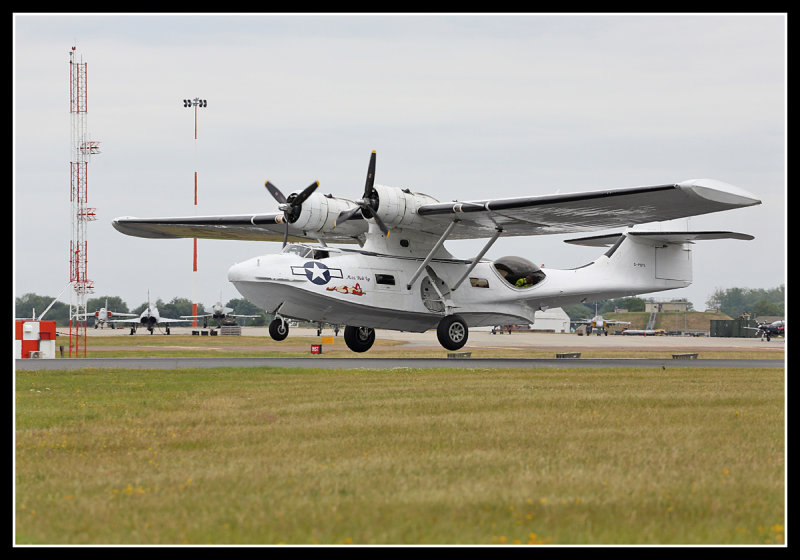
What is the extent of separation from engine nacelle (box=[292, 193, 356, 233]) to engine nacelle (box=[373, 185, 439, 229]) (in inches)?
89.3

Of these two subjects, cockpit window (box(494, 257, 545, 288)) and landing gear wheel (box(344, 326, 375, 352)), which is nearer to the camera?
cockpit window (box(494, 257, 545, 288))

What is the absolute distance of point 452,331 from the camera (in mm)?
30234

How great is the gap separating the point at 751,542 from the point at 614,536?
41.9 inches

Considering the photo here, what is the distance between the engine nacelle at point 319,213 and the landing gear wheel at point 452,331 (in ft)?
16.8

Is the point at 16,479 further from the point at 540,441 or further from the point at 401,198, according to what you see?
the point at 401,198

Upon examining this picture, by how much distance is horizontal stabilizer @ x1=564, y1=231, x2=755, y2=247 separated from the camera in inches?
1193

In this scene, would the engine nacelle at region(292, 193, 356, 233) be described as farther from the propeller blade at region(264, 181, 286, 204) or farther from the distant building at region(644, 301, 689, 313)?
the distant building at region(644, 301, 689, 313)

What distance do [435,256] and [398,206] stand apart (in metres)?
2.90

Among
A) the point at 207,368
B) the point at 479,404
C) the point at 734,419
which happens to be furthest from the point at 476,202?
the point at 734,419

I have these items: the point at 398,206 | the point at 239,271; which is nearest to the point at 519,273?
the point at 398,206

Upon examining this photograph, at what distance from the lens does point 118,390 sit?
59.0 ft

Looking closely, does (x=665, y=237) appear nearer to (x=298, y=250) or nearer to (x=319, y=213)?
(x=319, y=213)

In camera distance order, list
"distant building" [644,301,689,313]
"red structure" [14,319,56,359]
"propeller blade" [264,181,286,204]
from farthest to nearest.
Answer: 1. "distant building" [644,301,689,313]
2. "red structure" [14,319,56,359]
3. "propeller blade" [264,181,286,204]

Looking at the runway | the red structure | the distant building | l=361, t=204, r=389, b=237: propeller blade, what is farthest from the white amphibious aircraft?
the distant building
